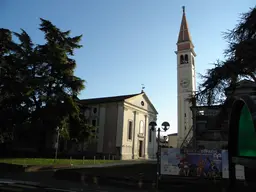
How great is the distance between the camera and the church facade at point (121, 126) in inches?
1639

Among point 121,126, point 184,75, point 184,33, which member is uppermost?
point 184,33

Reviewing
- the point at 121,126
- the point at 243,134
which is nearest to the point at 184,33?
the point at 121,126

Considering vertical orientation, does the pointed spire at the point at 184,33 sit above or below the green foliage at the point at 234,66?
→ above

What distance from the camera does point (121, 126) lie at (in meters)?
42.0

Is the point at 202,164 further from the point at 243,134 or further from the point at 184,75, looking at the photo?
the point at 184,75

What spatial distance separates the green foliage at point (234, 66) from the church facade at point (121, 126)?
28289 millimetres

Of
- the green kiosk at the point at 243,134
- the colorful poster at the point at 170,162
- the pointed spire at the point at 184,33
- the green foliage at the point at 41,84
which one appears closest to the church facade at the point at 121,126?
the green foliage at the point at 41,84

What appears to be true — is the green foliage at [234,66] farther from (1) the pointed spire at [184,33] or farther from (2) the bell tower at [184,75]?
(1) the pointed spire at [184,33]

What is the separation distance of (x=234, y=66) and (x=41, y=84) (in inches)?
951

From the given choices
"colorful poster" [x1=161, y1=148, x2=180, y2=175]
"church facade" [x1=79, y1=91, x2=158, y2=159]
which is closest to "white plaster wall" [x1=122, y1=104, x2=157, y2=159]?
"church facade" [x1=79, y1=91, x2=158, y2=159]

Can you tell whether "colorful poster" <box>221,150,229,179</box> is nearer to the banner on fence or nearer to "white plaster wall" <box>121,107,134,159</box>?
the banner on fence

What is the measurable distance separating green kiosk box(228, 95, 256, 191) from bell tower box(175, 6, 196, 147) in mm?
56222

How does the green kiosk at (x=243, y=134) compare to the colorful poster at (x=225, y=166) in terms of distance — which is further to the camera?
the colorful poster at (x=225, y=166)

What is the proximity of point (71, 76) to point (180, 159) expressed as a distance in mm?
Result: 23501
